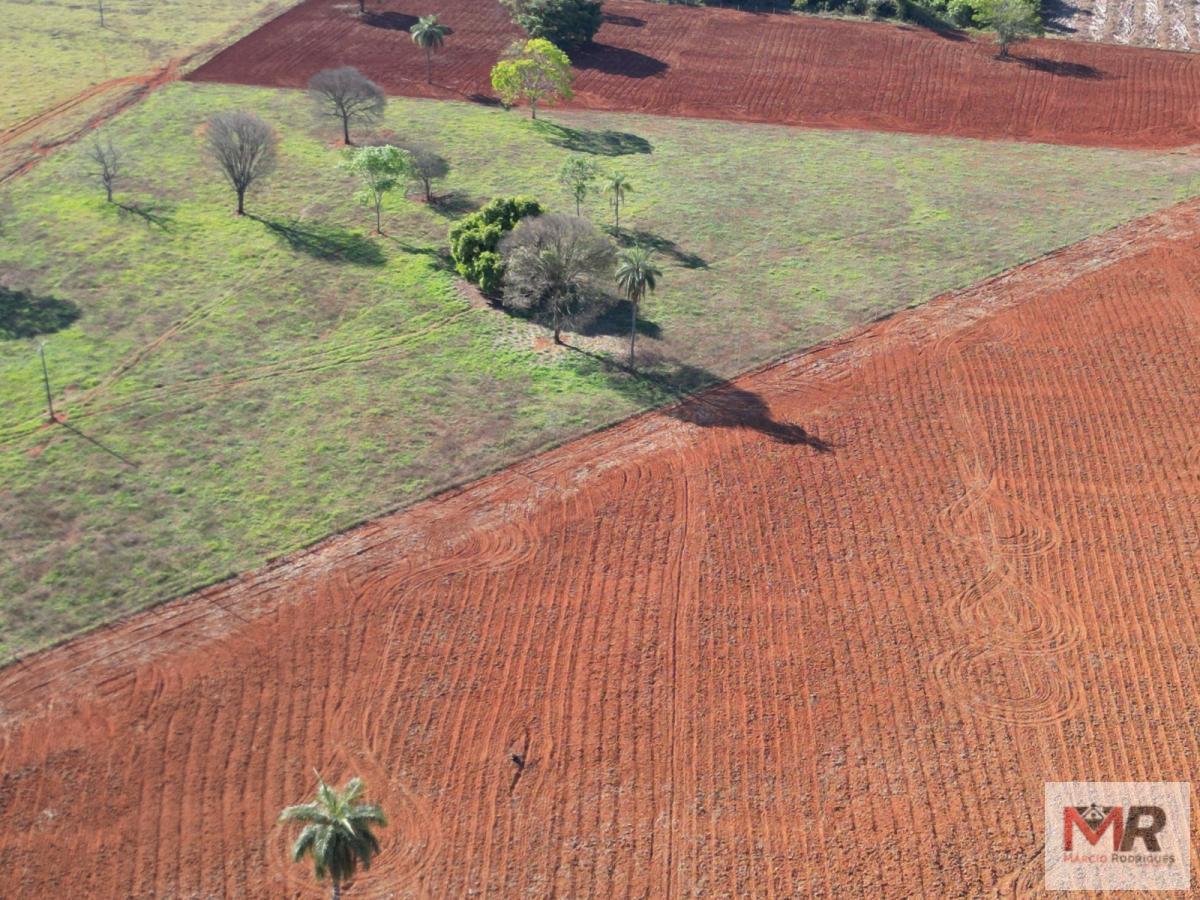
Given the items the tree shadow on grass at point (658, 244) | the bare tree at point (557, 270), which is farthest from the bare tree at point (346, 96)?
the bare tree at point (557, 270)

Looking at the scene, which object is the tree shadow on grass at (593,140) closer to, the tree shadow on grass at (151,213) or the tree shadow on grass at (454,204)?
the tree shadow on grass at (454,204)

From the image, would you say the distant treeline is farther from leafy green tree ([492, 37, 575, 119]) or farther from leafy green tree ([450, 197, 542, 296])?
leafy green tree ([450, 197, 542, 296])

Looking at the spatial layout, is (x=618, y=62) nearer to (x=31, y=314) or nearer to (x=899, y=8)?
(x=899, y=8)

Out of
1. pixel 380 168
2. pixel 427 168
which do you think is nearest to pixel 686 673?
pixel 380 168

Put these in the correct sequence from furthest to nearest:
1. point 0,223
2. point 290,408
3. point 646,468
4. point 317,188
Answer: point 317,188, point 0,223, point 290,408, point 646,468

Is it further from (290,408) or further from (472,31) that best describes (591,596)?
(472,31)

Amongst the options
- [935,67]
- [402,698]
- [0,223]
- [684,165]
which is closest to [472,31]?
[684,165]
